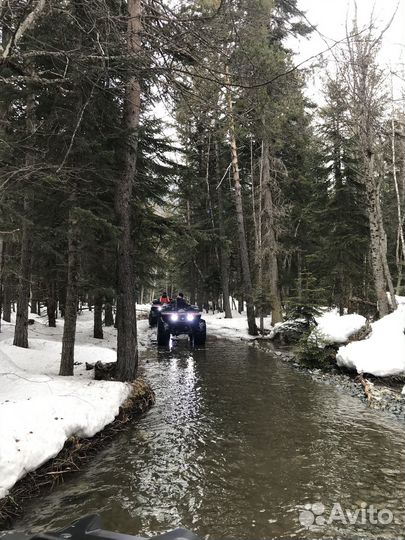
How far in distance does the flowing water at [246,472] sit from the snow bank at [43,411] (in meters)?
0.47

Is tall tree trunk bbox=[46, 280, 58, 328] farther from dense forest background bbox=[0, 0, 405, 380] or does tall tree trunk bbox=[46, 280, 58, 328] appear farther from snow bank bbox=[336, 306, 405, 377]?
snow bank bbox=[336, 306, 405, 377]

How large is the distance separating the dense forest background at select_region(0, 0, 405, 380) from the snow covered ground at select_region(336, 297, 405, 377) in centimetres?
308

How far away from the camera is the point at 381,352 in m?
9.63

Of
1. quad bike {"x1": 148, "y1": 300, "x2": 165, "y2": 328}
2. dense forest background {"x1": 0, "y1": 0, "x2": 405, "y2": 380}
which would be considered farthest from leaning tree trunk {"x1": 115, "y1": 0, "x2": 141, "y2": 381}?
quad bike {"x1": 148, "y1": 300, "x2": 165, "y2": 328}

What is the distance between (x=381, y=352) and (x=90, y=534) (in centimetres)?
909

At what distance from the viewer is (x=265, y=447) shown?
5.83 m

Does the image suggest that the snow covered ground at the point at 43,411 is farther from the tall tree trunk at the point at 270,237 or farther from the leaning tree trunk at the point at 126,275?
the tall tree trunk at the point at 270,237

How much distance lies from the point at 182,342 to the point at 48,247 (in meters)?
10.3

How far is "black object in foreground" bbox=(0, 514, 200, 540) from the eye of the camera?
199cm

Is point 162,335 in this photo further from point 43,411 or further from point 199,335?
point 43,411

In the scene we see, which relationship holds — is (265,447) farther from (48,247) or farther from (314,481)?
(48,247)

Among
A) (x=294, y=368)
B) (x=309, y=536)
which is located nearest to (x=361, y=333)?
(x=294, y=368)

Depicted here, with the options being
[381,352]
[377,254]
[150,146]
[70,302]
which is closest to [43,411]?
[70,302]

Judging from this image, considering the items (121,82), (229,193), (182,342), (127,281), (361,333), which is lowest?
(182,342)
